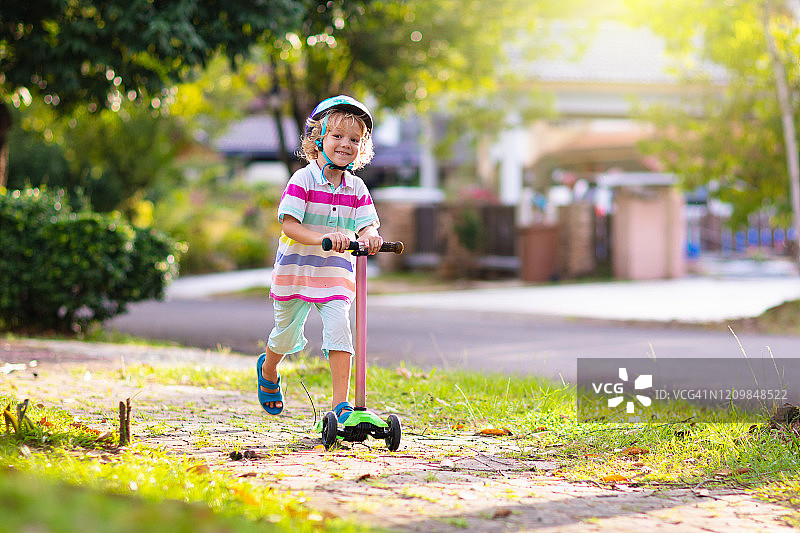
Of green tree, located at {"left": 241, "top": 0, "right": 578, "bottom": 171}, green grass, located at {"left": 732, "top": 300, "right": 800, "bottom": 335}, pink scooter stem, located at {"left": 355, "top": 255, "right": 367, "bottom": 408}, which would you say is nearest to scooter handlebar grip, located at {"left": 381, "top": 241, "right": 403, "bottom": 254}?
pink scooter stem, located at {"left": 355, "top": 255, "right": 367, "bottom": 408}

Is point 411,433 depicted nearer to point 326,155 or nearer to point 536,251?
point 326,155

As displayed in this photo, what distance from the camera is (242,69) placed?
58.0ft

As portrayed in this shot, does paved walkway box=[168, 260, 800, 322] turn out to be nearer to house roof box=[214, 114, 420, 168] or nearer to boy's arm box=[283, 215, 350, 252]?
boy's arm box=[283, 215, 350, 252]

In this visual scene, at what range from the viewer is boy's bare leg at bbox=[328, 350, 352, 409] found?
4598 mm

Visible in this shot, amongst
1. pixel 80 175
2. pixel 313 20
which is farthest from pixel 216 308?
pixel 80 175

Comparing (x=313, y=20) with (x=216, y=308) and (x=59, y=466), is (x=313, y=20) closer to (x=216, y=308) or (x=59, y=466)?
(x=216, y=308)

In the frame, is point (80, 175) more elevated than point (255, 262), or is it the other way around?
point (80, 175)

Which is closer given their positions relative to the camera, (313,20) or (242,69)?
(313,20)

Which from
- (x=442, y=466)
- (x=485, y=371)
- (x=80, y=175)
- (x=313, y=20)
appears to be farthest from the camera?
(x=80, y=175)

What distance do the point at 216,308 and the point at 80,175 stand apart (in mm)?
9434

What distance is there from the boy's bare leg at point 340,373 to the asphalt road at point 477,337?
2499mm

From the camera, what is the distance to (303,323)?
4770 millimetres

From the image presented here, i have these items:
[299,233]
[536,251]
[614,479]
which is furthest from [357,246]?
[536,251]

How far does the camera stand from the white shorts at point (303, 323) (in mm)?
4594
